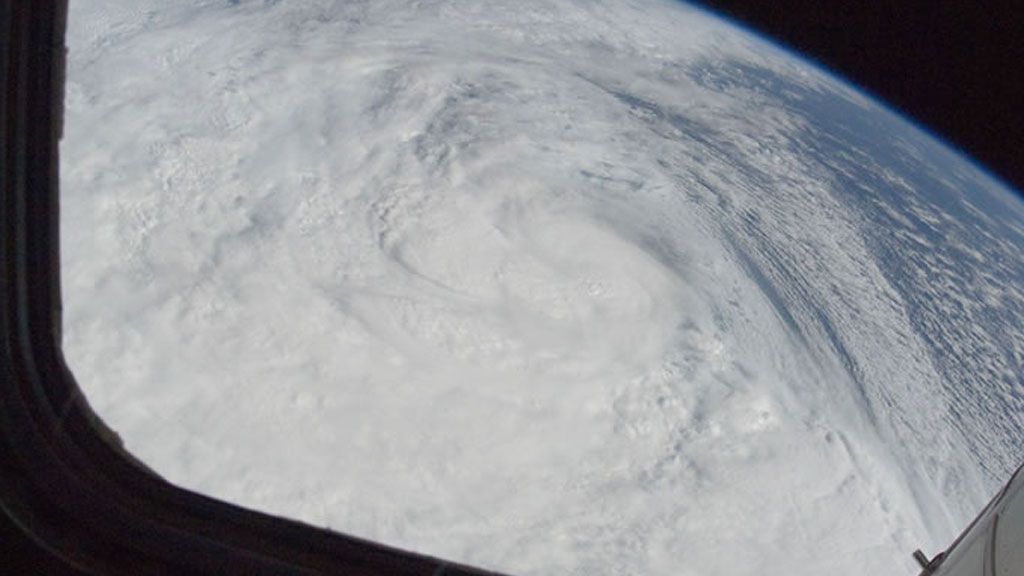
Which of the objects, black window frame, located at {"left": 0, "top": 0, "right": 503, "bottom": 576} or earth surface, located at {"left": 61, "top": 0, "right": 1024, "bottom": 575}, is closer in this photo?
black window frame, located at {"left": 0, "top": 0, "right": 503, "bottom": 576}

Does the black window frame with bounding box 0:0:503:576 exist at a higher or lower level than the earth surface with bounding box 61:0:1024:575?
higher

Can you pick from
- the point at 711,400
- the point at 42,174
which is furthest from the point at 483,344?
the point at 42,174

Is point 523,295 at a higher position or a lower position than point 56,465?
lower

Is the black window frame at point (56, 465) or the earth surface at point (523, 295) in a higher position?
the black window frame at point (56, 465)

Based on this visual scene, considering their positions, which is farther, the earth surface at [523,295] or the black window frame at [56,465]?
the earth surface at [523,295]
